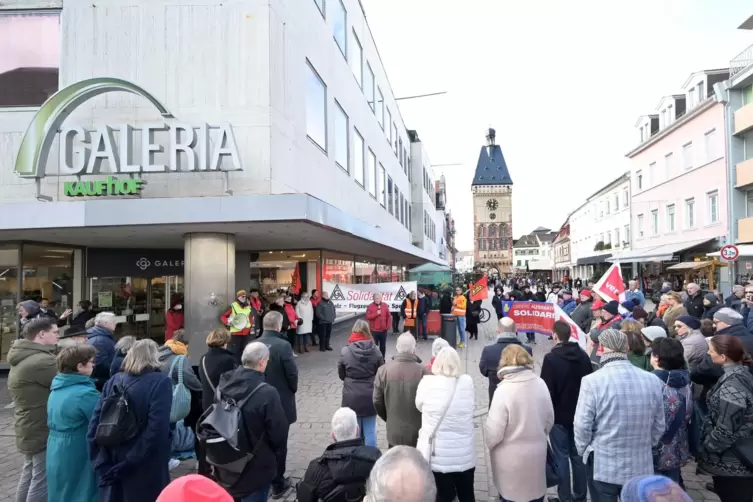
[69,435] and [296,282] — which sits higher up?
[296,282]

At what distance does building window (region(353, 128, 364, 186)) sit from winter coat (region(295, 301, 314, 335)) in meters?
6.44

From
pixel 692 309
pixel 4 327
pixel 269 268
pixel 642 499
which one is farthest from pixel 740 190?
pixel 4 327

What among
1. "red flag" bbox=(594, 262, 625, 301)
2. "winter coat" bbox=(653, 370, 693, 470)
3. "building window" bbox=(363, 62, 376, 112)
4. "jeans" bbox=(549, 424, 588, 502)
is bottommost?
"jeans" bbox=(549, 424, 588, 502)

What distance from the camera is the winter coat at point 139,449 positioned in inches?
147

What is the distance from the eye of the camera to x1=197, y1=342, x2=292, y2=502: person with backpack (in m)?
3.62

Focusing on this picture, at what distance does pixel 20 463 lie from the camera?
5891mm

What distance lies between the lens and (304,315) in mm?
13789

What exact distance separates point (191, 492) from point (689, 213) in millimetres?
34631

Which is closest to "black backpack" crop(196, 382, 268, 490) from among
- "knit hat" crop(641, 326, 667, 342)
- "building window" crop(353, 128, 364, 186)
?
"knit hat" crop(641, 326, 667, 342)

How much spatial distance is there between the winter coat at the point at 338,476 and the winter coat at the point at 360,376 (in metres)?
2.40

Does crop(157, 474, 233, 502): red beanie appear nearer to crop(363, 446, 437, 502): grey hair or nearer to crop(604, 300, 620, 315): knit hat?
crop(363, 446, 437, 502): grey hair

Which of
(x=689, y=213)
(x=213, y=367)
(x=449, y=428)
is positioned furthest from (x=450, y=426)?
(x=689, y=213)

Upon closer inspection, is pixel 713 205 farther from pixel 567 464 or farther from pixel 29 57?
pixel 29 57

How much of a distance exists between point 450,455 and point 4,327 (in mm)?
12296
